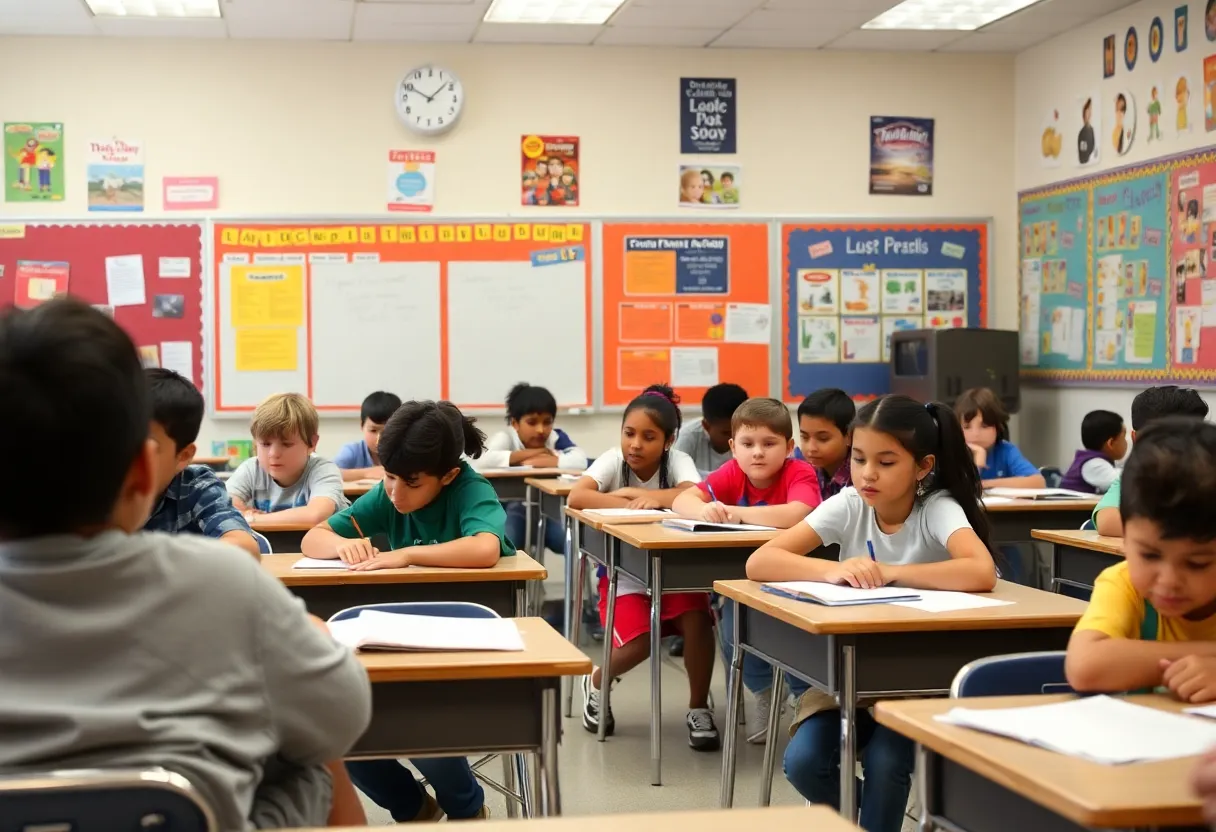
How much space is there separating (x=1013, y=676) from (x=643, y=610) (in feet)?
7.72

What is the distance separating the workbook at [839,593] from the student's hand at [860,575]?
0.01m

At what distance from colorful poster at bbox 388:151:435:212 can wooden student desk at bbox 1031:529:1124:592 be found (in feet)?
13.4

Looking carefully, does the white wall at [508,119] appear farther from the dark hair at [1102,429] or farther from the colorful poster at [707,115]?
the dark hair at [1102,429]

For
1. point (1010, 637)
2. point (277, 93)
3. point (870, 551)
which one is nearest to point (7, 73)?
point (277, 93)

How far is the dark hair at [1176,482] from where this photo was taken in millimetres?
1678

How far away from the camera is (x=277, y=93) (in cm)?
694

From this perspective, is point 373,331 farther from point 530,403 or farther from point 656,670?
point 656,670

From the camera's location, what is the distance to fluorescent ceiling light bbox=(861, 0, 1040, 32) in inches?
259

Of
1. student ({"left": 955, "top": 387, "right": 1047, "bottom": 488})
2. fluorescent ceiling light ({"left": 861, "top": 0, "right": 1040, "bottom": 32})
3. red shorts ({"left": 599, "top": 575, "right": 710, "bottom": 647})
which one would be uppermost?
fluorescent ceiling light ({"left": 861, "top": 0, "right": 1040, "bottom": 32})

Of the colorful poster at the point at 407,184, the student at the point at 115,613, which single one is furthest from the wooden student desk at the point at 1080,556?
the colorful poster at the point at 407,184

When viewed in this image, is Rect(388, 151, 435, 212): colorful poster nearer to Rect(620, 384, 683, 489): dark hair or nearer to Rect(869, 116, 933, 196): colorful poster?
Rect(869, 116, 933, 196): colorful poster

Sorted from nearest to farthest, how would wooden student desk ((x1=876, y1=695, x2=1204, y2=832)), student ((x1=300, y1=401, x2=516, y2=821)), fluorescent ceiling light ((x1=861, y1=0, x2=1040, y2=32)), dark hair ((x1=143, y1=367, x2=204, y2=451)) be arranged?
wooden student desk ((x1=876, y1=695, x2=1204, y2=832)), dark hair ((x1=143, y1=367, x2=204, y2=451)), student ((x1=300, y1=401, x2=516, y2=821)), fluorescent ceiling light ((x1=861, y1=0, x2=1040, y2=32))

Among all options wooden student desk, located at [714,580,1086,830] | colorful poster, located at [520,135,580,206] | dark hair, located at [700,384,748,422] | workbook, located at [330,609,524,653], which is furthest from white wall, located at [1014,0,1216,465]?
workbook, located at [330,609,524,653]

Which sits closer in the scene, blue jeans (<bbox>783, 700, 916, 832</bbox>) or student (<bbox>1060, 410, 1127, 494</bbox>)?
blue jeans (<bbox>783, 700, 916, 832</bbox>)
